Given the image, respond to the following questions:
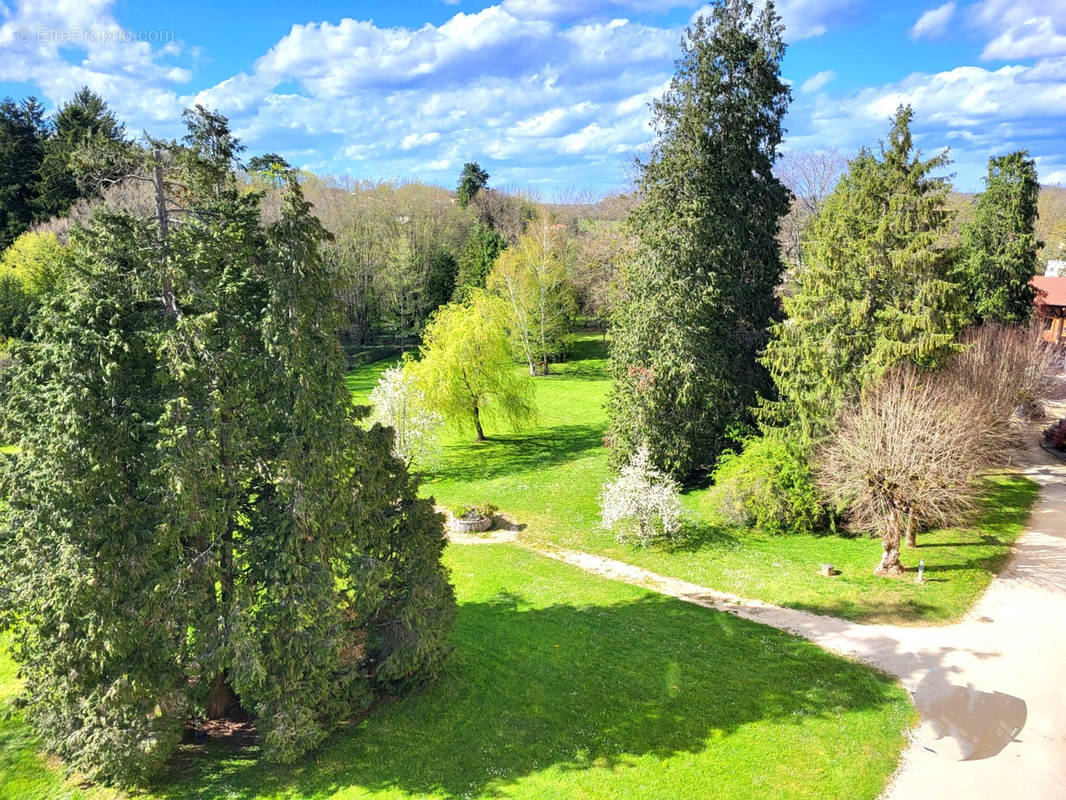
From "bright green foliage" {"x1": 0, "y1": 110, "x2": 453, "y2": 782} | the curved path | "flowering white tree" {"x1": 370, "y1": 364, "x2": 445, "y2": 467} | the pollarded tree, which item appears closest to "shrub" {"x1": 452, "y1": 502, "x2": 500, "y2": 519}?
"flowering white tree" {"x1": 370, "y1": 364, "x2": 445, "y2": 467}

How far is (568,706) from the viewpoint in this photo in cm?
1408

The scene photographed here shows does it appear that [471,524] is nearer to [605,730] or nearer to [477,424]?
[605,730]

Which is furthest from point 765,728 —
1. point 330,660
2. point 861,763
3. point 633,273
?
point 633,273

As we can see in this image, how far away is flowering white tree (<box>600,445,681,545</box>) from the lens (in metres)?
22.7

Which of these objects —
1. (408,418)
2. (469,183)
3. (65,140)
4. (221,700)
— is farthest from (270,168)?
(469,183)

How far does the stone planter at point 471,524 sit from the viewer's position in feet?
84.4

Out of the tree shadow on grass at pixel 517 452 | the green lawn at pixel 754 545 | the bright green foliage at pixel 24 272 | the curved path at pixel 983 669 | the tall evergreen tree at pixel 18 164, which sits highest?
the tall evergreen tree at pixel 18 164

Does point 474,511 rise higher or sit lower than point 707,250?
lower

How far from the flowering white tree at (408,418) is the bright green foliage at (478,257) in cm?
3406

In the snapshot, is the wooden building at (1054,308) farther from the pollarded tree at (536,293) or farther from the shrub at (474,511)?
the shrub at (474,511)

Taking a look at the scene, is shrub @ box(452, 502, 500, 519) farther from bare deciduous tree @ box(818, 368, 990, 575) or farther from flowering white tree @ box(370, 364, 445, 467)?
bare deciduous tree @ box(818, 368, 990, 575)

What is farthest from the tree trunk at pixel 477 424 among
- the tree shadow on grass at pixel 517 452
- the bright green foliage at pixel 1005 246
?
the bright green foliage at pixel 1005 246

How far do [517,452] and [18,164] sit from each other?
50.2 meters

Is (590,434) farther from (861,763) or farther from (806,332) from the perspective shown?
(861,763)
